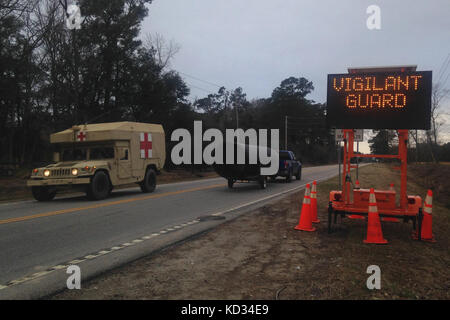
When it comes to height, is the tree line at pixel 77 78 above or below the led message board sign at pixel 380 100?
above

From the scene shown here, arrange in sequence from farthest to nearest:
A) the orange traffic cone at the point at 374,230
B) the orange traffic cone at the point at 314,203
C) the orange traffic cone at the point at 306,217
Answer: the orange traffic cone at the point at 314,203, the orange traffic cone at the point at 306,217, the orange traffic cone at the point at 374,230

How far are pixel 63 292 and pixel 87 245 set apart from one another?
2393 millimetres

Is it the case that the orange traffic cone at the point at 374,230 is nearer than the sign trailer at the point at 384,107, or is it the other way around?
the orange traffic cone at the point at 374,230

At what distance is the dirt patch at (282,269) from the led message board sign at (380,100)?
7.50 ft

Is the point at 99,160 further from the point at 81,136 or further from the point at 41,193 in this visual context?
the point at 41,193

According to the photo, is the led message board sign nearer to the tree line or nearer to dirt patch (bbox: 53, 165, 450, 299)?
dirt patch (bbox: 53, 165, 450, 299)

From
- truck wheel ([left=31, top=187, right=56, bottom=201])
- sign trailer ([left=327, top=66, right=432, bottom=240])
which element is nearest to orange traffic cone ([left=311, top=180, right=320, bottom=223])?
sign trailer ([left=327, top=66, right=432, bottom=240])

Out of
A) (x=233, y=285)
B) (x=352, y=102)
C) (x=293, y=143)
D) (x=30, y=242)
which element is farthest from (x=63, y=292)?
(x=293, y=143)

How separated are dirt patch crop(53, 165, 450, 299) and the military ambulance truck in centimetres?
676

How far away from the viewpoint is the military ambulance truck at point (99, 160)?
12.6 metres

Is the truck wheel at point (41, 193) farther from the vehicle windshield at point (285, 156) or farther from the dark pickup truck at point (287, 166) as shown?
the vehicle windshield at point (285, 156)

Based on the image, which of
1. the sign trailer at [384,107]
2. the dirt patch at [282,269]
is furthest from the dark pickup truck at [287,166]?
the sign trailer at [384,107]

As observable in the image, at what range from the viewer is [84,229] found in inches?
317

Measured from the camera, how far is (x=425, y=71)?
23.3 ft
